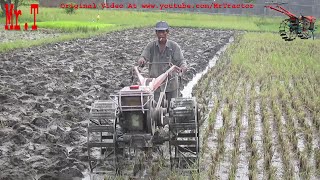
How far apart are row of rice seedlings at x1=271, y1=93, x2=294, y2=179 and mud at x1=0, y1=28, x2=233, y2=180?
2.09 meters

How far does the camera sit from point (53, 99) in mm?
8422

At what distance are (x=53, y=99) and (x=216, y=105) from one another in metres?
2.65

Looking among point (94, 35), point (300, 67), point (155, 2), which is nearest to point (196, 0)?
point (155, 2)

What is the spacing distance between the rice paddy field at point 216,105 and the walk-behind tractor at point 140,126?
0.27m

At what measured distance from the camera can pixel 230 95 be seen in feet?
32.1

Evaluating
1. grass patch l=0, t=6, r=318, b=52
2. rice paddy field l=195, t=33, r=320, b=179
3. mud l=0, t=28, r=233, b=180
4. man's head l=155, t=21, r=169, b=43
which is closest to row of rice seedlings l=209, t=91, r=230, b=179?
rice paddy field l=195, t=33, r=320, b=179

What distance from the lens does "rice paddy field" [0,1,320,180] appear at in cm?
557

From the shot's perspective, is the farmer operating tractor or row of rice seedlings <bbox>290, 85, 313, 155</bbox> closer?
the farmer operating tractor

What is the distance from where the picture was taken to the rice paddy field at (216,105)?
5.57m

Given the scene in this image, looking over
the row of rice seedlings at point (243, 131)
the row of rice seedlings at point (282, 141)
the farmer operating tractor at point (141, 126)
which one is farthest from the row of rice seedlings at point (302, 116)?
the farmer operating tractor at point (141, 126)

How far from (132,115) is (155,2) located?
38.8 m

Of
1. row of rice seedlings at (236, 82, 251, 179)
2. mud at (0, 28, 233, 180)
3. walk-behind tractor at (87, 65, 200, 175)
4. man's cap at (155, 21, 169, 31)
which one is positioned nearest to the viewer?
walk-behind tractor at (87, 65, 200, 175)

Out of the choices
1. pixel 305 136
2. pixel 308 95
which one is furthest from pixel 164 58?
pixel 308 95

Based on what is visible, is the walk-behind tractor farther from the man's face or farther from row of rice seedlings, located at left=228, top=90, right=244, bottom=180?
the man's face
